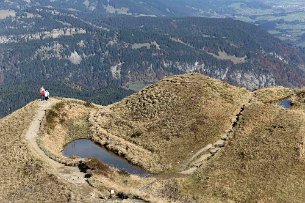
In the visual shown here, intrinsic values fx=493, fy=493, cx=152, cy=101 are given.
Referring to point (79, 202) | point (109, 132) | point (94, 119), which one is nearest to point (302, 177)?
point (79, 202)

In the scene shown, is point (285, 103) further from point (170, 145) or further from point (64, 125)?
point (64, 125)

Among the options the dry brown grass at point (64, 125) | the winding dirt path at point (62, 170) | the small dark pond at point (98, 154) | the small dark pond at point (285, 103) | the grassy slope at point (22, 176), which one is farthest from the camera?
the small dark pond at point (285, 103)

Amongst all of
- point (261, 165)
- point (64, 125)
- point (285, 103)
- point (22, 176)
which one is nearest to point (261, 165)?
point (261, 165)

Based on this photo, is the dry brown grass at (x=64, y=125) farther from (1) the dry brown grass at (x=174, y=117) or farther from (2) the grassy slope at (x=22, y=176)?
(2) the grassy slope at (x=22, y=176)

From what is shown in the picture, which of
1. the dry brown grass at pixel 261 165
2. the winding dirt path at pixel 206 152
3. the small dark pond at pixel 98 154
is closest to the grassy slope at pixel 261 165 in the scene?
the dry brown grass at pixel 261 165

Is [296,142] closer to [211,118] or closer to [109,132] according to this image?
[211,118]

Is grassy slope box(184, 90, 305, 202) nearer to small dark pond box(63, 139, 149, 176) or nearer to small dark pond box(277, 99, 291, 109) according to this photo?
small dark pond box(277, 99, 291, 109)
